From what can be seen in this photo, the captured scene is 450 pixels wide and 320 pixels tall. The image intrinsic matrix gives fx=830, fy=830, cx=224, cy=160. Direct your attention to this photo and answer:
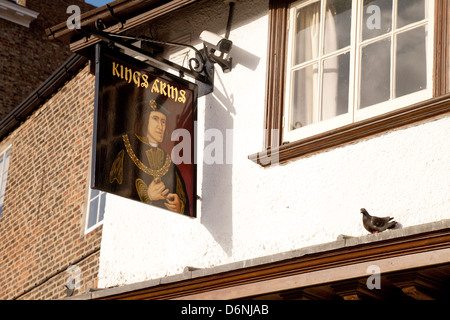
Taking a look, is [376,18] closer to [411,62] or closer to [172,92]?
[411,62]

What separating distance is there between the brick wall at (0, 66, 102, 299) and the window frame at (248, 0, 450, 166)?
11.7ft

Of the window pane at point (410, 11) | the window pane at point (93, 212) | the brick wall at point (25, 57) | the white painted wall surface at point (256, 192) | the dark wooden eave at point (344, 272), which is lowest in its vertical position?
the dark wooden eave at point (344, 272)

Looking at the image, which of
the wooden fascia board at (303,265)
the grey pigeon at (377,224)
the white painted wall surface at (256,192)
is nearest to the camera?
the wooden fascia board at (303,265)

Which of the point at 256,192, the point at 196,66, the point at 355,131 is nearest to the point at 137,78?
the point at 196,66

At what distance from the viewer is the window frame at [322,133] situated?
20.5 ft

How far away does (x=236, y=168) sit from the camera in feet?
25.3

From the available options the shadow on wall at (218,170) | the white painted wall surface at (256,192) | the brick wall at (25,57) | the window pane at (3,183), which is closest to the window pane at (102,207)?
the white painted wall surface at (256,192)

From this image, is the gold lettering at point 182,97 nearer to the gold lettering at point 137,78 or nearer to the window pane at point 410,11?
the gold lettering at point 137,78

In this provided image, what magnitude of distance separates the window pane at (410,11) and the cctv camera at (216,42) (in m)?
1.89

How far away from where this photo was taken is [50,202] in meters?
11.7

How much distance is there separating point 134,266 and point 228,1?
282 cm
